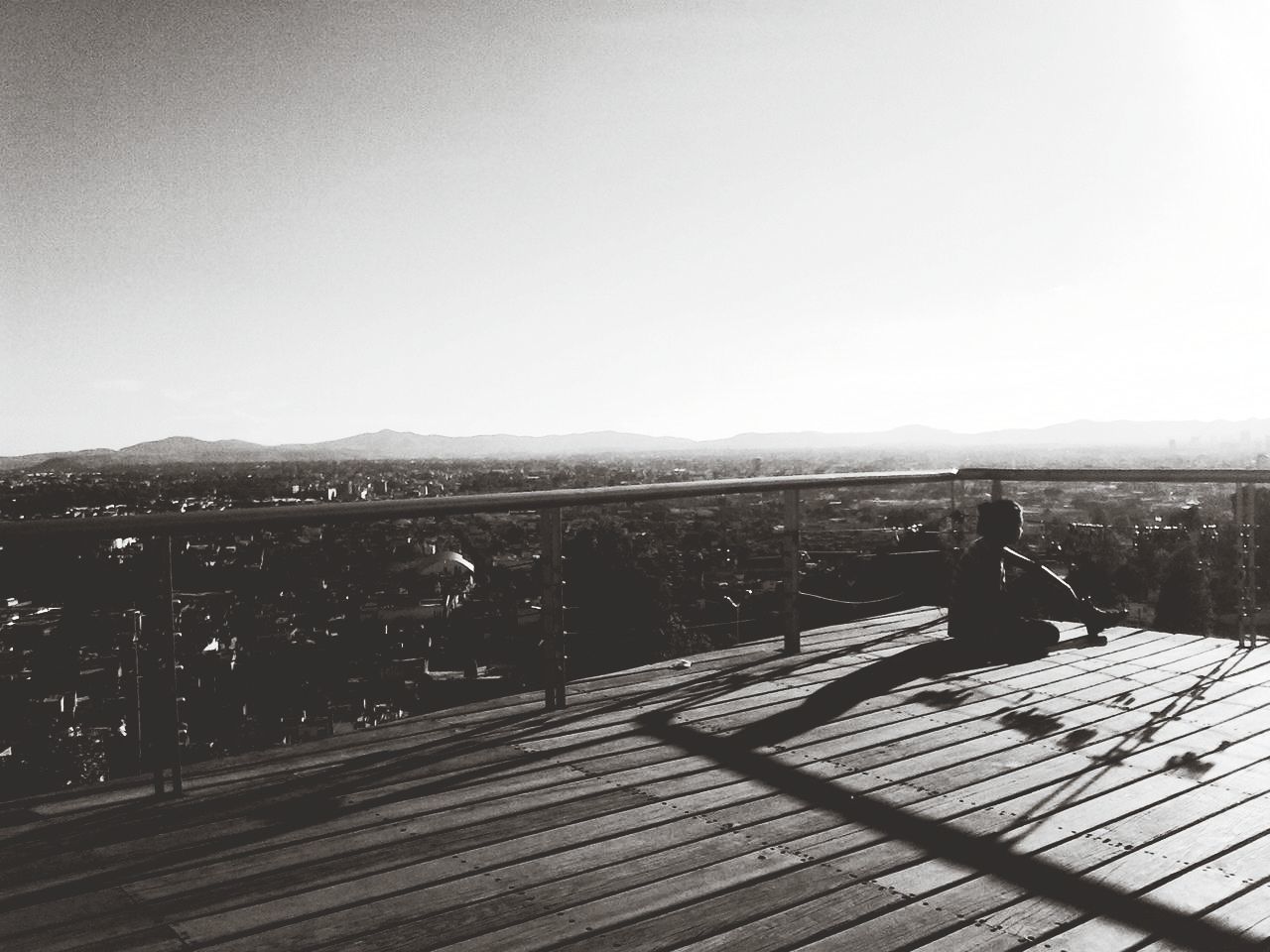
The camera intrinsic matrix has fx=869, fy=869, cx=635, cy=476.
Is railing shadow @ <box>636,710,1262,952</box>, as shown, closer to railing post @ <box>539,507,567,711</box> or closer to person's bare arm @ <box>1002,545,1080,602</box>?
railing post @ <box>539,507,567,711</box>

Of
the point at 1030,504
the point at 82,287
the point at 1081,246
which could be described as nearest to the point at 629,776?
the point at 1030,504

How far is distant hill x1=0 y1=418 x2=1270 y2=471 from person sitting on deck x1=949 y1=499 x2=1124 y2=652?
2001 centimetres

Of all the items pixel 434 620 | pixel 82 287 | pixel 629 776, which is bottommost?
pixel 629 776

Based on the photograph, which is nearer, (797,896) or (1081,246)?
(797,896)

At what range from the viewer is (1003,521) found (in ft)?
16.1

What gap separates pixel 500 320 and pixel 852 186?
38.6 feet

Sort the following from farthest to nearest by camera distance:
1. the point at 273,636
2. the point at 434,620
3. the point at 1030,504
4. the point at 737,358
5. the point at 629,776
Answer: the point at 737,358, the point at 1030,504, the point at 434,620, the point at 273,636, the point at 629,776

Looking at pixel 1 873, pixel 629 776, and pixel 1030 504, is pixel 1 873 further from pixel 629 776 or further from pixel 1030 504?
pixel 1030 504

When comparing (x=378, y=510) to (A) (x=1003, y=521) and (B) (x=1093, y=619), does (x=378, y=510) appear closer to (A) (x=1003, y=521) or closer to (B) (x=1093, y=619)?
(A) (x=1003, y=521)

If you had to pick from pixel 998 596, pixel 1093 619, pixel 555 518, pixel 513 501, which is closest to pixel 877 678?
pixel 998 596

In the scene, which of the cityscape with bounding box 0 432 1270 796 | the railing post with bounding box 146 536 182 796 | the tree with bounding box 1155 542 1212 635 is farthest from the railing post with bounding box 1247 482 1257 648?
the railing post with bounding box 146 536 182 796

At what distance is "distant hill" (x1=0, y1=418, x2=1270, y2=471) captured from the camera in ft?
103

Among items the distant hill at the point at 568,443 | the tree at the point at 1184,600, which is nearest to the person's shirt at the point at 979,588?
the tree at the point at 1184,600

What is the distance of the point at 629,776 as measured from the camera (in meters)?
3.14
